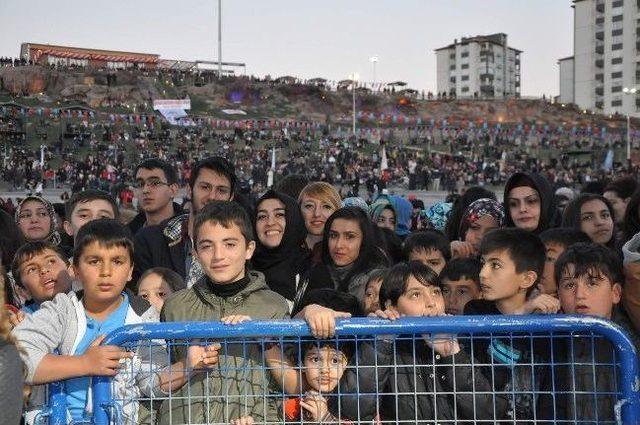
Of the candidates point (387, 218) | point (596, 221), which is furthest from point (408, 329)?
point (387, 218)

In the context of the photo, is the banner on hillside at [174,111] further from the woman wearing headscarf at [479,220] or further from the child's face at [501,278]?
the child's face at [501,278]

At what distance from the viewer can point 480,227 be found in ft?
15.5

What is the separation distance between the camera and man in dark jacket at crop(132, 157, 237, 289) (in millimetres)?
4551

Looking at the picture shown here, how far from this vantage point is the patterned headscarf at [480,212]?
4.77 meters

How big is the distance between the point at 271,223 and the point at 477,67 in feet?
357

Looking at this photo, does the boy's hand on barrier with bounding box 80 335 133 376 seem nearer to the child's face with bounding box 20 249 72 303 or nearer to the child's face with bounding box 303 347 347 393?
the child's face with bounding box 303 347 347 393

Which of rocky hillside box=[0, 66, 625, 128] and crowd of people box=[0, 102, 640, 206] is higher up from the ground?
rocky hillside box=[0, 66, 625, 128]

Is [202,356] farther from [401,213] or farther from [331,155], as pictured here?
[331,155]

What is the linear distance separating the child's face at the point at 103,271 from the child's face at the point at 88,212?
1759mm

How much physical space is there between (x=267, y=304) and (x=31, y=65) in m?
66.0

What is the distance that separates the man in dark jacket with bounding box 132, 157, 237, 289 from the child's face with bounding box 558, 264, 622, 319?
228 centimetres

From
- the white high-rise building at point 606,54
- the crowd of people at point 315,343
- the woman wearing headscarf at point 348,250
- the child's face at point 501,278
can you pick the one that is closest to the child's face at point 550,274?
the crowd of people at point 315,343

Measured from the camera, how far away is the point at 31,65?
6256cm

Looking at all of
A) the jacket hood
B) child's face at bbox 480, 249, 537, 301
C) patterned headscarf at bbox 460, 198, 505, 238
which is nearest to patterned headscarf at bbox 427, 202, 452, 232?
the jacket hood
